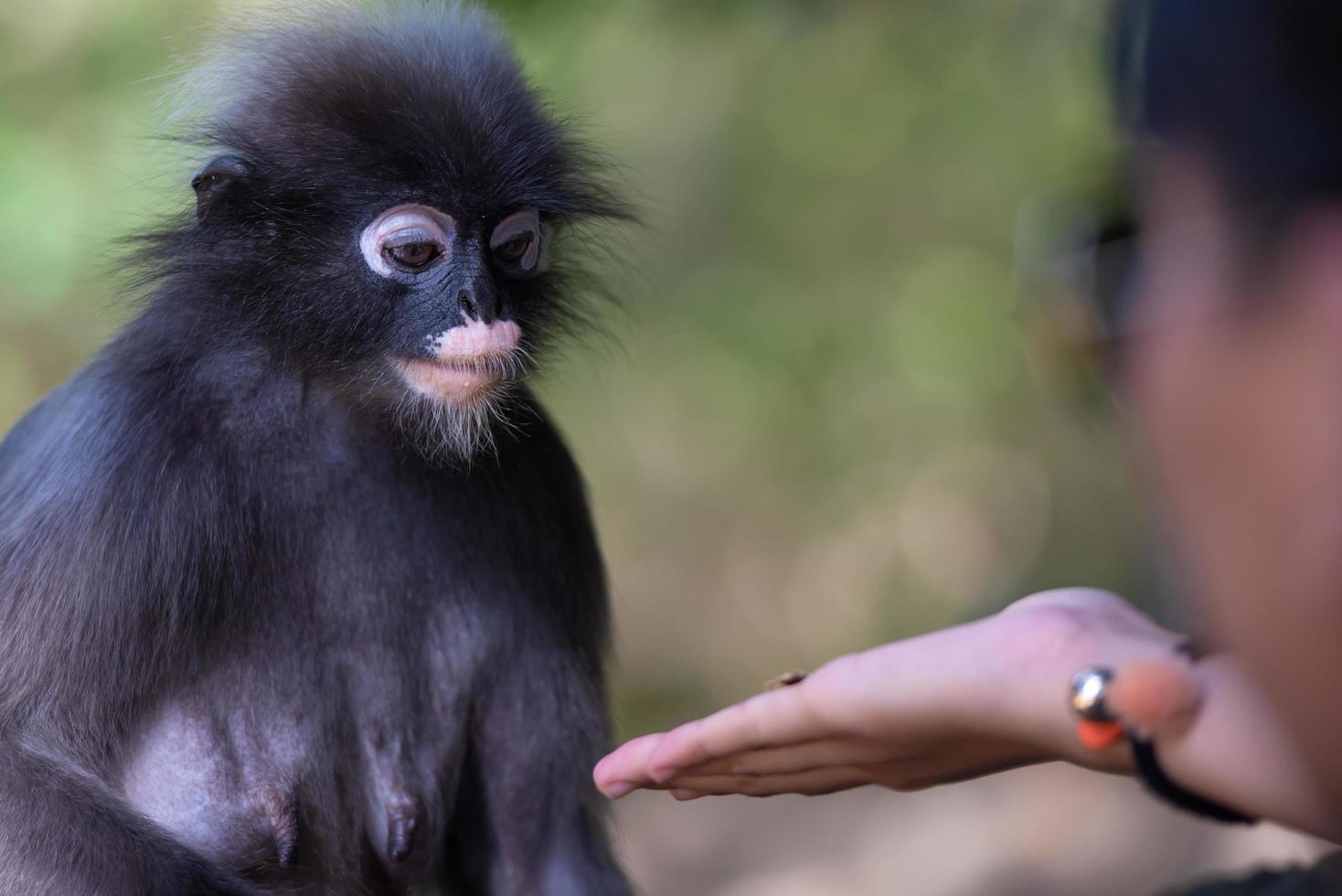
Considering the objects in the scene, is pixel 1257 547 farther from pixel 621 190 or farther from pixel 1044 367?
pixel 621 190

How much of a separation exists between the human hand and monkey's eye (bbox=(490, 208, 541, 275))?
118 cm

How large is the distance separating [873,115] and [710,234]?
1214 millimetres

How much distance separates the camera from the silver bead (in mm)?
1970

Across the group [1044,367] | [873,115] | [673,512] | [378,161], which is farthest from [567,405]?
[1044,367]

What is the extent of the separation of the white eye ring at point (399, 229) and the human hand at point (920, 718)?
Answer: 1.14 metres

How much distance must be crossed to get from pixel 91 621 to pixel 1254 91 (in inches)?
91.6

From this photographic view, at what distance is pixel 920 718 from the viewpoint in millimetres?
2225

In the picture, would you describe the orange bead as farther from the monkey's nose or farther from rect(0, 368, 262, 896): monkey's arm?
rect(0, 368, 262, 896): monkey's arm

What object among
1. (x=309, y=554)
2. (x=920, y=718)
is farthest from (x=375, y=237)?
(x=920, y=718)

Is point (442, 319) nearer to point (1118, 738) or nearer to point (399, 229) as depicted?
point (399, 229)

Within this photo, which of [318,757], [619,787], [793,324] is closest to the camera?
[619,787]

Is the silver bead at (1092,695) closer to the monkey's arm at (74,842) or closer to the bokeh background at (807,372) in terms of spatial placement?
the monkey's arm at (74,842)

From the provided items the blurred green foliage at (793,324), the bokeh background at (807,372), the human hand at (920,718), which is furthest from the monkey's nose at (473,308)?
the blurred green foliage at (793,324)

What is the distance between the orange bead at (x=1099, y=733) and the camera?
1983 millimetres
